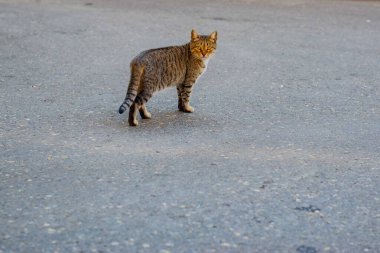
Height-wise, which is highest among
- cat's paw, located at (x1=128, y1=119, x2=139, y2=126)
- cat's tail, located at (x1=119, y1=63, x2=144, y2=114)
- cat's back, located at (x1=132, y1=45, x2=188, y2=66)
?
cat's back, located at (x1=132, y1=45, x2=188, y2=66)

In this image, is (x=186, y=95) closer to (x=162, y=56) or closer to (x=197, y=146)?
(x=162, y=56)

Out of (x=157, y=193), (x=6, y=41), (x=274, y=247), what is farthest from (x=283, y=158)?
(x=6, y=41)

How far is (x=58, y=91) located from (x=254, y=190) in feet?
11.2

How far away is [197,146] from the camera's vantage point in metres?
6.06

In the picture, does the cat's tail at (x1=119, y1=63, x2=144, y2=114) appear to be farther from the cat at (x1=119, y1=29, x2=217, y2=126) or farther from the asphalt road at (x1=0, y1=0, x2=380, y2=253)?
the asphalt road at (x1=0, y1=0, x2=380, y2=253)

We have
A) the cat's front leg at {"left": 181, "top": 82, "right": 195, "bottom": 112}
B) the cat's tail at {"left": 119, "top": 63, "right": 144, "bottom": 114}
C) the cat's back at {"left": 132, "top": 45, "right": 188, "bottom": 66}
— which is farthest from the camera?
the cat's front leg at {"left": 181, "top": 82, "right": 195, "bottom": 112}

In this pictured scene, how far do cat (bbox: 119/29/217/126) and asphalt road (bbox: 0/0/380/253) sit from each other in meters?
0.20

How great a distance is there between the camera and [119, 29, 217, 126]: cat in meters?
6.60

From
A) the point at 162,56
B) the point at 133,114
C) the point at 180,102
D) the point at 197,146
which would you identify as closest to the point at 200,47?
the point at 162,56

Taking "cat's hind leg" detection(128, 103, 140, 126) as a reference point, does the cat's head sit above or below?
above

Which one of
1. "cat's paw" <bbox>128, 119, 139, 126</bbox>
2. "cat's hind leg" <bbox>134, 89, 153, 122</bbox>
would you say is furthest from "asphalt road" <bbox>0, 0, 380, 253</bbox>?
"cat's hind leg" <bbox>134, 89, 153, 122</bbox>

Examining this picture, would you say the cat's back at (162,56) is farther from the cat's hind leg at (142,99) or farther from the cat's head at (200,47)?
the cat's hind leg at (142,99)

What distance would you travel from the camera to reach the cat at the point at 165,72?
6.60 metres

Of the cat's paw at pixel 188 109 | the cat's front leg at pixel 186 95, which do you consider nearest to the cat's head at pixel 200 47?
the cat's front leg at pixel 186 95
